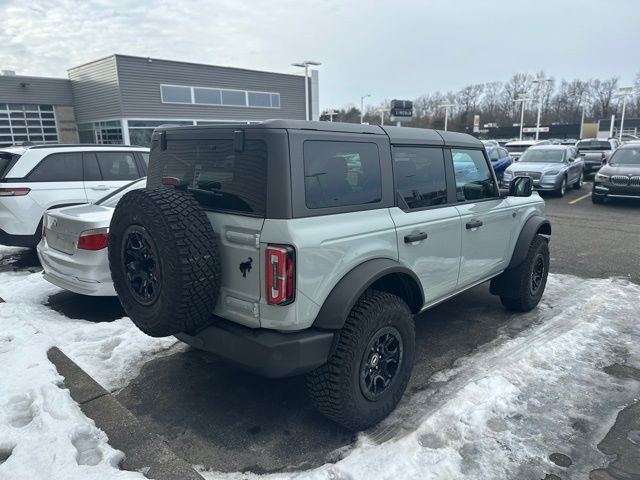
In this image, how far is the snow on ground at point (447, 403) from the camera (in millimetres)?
2625

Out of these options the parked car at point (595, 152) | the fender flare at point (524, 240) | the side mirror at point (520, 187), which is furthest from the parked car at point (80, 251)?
the parked car at point (595, 152)

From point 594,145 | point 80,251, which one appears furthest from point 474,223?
point 594,145

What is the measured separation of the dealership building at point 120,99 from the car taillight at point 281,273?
2383 cm

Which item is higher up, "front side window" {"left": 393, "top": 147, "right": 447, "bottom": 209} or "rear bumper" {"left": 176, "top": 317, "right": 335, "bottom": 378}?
"front side window" {"left": 393, "top": 147, "right": 447, "bottom": 209}

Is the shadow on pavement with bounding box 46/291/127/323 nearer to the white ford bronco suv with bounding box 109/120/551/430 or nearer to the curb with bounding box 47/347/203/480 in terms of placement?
the curb with bounding box 47/347/203/480

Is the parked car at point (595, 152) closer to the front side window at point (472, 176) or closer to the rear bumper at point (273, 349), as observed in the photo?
the front side window at point (472, 176)

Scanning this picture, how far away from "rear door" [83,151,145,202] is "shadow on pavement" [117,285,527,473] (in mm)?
4068

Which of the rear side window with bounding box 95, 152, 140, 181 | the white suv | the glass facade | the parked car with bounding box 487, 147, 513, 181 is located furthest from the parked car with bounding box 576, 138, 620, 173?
the glass facade

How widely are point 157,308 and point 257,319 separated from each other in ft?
1.98

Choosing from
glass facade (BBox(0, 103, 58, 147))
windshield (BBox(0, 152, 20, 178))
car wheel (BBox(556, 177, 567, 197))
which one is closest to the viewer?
windshield (BBox(0, 152, 20, 178))

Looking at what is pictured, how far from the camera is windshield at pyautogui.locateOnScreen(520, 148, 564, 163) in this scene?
51.1ft

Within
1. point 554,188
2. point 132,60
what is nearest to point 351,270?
point 554,188

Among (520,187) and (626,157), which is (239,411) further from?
(626,157)

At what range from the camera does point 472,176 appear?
14.0 feet
